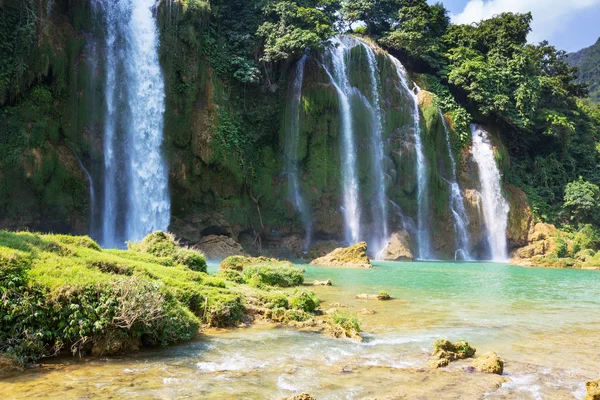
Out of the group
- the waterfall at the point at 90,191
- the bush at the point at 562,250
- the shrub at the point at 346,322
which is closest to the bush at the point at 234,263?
the shrub at the point at 346,322

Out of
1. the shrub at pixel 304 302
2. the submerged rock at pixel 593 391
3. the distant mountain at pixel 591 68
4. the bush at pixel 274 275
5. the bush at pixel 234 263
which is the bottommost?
the submerged rock at pixel 593 391

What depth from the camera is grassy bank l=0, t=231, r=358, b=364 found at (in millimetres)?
6738

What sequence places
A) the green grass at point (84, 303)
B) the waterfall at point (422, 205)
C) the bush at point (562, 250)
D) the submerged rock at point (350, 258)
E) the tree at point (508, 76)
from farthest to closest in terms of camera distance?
the tree at point (508, 76) → the waterfall at point (422, 205) → the bush at point (562, 250) → the submerged rock at point (350, 258) → the green grass at point (84, 303)

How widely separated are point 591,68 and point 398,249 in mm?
103505

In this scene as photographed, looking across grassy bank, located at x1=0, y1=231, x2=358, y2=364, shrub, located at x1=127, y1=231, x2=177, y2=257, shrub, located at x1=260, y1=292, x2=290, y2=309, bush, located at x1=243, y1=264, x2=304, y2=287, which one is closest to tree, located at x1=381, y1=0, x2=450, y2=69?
bush, located at x1=243, y1=264, x2=304, y2=287

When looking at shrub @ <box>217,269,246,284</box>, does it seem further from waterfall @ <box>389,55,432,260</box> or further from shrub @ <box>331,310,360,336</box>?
waterfall @ <box>389,55,432,260</box>

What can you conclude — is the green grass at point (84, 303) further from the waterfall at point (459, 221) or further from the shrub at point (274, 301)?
the waterfall at point (459, 221)

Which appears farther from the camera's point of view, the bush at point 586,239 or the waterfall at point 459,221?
the waterfall at point 459,221

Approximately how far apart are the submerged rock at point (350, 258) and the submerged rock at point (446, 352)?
60.5 ft

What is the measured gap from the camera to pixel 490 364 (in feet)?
24.1

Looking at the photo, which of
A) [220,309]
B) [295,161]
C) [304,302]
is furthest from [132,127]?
[220,309]

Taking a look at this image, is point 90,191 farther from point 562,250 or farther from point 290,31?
point 562,250

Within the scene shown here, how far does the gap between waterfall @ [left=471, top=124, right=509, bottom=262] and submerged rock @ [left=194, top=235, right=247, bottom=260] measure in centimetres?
1966

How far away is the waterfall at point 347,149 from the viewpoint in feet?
117
